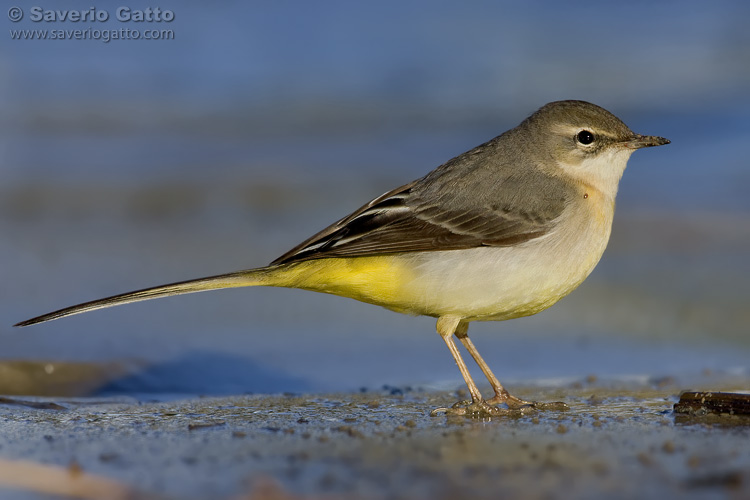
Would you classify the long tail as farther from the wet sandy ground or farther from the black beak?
the black beak

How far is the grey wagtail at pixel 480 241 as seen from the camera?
6.97 m

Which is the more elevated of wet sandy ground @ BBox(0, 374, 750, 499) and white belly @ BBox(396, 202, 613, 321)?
white belly @ BBox(396, 202, 613, 321)

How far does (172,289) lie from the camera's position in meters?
6.79

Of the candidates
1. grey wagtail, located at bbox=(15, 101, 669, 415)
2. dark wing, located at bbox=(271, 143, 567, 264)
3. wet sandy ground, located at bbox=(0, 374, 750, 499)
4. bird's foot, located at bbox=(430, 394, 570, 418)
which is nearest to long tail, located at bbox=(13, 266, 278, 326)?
grey wagtail, located at bbox=(15, 101, 669, 415)

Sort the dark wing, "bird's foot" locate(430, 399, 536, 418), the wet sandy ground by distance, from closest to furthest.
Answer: the wet sandy ground < "bird's foot" locate(430, 399, 536, 418) < the dark wing

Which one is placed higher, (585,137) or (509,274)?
(585,137)

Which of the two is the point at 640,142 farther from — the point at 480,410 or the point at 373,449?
the point at 373,449

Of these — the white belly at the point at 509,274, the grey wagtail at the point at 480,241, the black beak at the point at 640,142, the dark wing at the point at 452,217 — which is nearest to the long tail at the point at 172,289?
the grey wagtail at the point at 480,241

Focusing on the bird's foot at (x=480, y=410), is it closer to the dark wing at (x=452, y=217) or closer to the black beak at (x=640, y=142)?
the dark wing at (x=452, y=217)

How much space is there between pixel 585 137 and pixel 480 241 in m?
1.32

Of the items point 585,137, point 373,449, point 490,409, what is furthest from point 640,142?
point 373,449

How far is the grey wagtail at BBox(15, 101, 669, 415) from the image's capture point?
22.9 ft

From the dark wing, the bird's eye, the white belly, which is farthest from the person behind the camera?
the bird's eye

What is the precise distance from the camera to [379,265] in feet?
23.7
